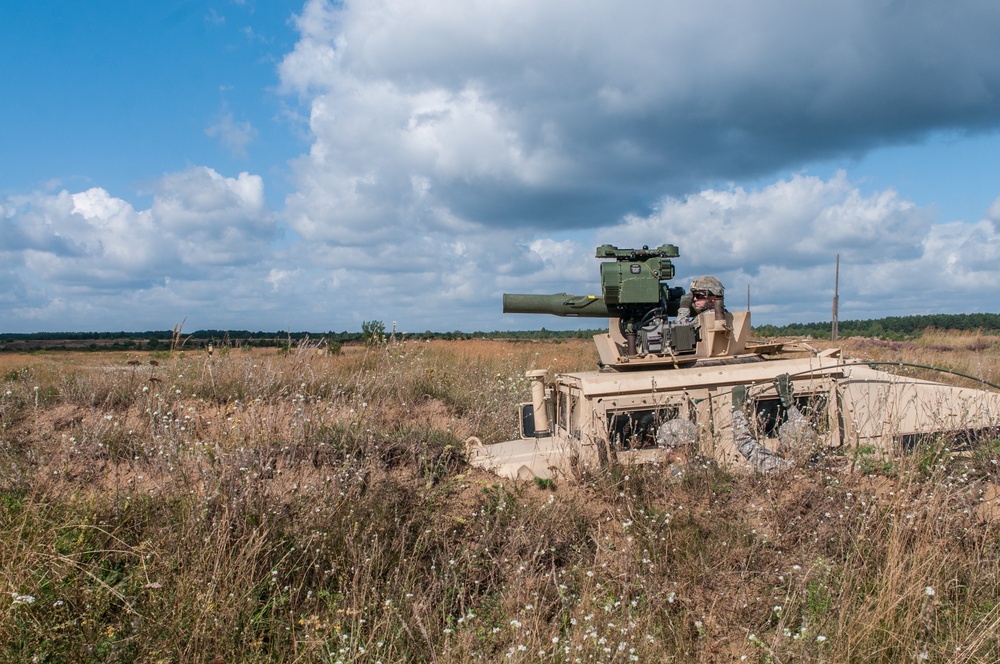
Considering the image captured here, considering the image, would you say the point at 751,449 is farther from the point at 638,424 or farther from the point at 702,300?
the point at 702,300

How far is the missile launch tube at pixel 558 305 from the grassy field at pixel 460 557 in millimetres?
2238

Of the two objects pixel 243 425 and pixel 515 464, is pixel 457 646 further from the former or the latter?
pixel 243 425

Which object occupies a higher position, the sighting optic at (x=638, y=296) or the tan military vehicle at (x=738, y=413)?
the sighting optic at (x=638, y=296)

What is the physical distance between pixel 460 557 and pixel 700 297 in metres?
3.12

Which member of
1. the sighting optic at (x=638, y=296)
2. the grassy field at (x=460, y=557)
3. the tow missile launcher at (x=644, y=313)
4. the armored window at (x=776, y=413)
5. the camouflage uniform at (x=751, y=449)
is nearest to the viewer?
the grassy field at (x=460, y=557)

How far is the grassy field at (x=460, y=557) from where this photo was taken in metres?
3.17

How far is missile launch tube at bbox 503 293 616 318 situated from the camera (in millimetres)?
7004

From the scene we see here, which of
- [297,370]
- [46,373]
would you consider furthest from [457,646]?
[46,373]

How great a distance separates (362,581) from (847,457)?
3024mm

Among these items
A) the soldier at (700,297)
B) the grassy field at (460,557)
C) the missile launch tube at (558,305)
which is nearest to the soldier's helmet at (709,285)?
the soldier at (700,297)

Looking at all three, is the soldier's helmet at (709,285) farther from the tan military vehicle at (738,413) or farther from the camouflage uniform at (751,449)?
the camouflage uniform at (751,449)

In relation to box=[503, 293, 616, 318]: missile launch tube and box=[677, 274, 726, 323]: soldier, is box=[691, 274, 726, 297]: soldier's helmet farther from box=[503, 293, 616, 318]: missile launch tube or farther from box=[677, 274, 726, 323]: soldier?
box=[503, 293, 616, 318]: missile launch tube

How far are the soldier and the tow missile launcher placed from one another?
2.8 inches

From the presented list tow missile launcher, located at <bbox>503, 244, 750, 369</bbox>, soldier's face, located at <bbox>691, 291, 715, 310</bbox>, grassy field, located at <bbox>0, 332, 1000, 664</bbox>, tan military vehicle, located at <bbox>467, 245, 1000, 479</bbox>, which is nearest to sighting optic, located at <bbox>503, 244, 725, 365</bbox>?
tow missile launcher, located at <bbox>503, 244, 750, 369</bbox>
